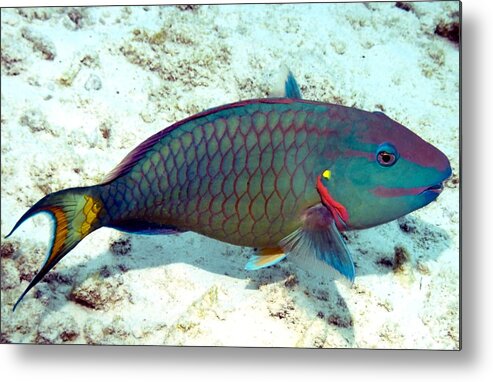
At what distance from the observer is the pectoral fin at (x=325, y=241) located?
2.07 metres

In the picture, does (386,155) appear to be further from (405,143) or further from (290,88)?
(290,88)

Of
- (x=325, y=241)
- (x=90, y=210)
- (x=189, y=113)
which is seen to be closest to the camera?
(x=325, y=241)

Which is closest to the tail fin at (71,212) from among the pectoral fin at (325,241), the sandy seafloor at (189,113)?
the sandy seafloor at (189,113)

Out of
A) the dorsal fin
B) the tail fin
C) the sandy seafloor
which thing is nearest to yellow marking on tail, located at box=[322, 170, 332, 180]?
the dorsal fin

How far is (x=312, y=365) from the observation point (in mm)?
2537

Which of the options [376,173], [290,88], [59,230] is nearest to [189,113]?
[290,88]

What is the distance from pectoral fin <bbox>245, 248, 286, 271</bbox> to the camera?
7.27 feet

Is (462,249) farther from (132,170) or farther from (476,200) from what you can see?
(132,170)

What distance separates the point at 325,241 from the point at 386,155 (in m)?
0.38

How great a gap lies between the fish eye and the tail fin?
1.06 m

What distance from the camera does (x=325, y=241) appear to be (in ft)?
6.81

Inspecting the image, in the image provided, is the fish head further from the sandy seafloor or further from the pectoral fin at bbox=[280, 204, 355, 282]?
the sandy seafloor

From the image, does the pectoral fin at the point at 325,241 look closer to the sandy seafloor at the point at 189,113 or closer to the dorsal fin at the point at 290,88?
the dorsal fin at the point at 290,88

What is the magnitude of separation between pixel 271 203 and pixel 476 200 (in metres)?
0.93
